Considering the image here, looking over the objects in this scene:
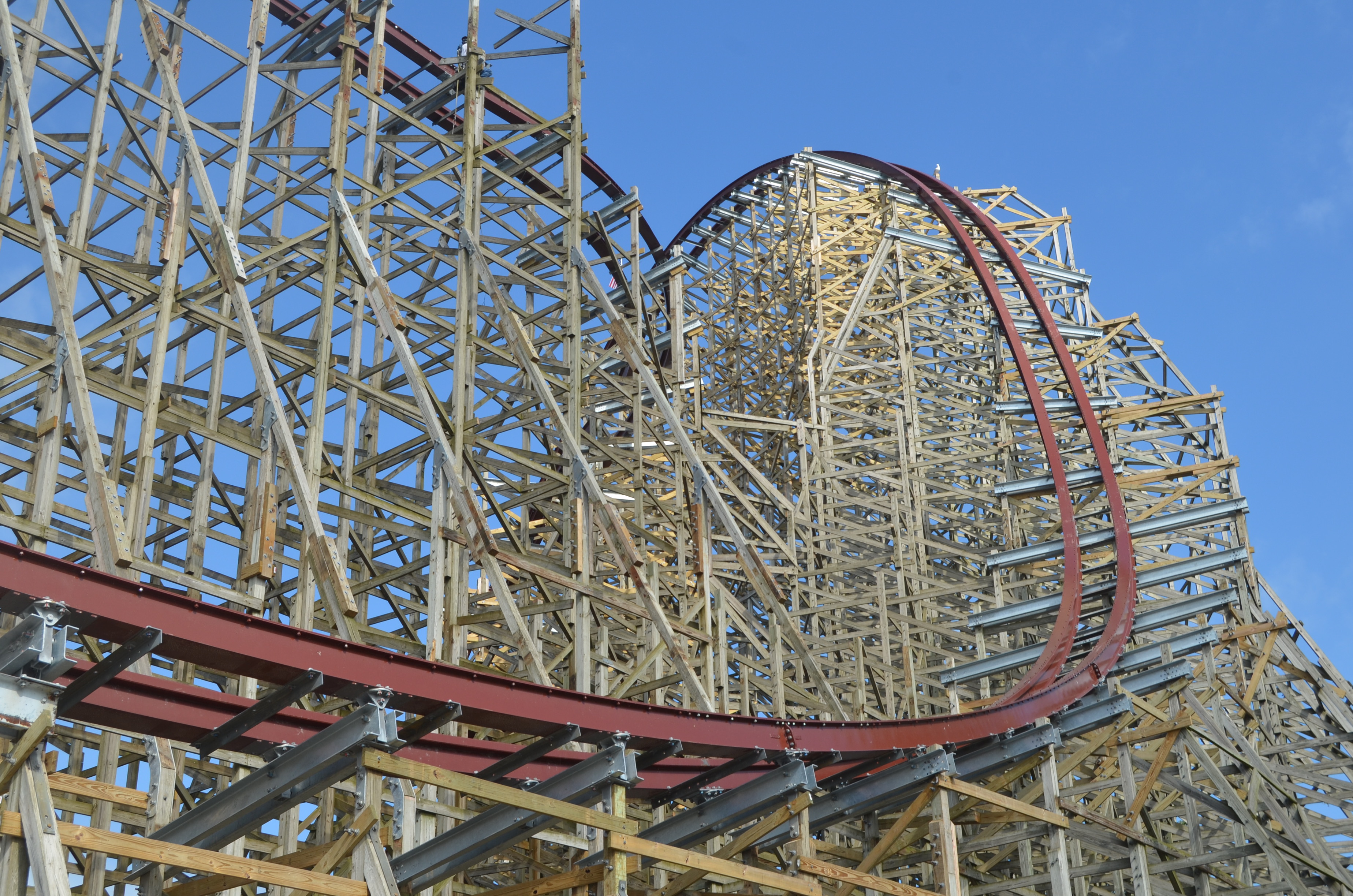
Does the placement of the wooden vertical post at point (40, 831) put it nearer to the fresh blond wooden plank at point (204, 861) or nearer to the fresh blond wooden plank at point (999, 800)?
the fresh blond wooden plank at point (204, 861)

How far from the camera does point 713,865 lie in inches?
374

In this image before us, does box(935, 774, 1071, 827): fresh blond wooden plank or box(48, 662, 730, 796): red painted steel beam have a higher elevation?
box(935, 774, 1071, 827): fresh blond wooden plank

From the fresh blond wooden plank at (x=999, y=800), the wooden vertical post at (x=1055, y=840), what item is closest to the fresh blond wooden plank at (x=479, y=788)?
the fresh blond wooden plank at (x=999, y=800)

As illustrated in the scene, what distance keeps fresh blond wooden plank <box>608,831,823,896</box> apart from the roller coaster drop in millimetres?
30

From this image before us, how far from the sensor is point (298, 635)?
25.2 ft

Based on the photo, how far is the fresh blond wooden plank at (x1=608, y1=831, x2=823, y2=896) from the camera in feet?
28.8

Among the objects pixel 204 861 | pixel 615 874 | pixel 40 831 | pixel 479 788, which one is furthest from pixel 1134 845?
pixel 40 831

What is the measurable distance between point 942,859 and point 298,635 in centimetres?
571

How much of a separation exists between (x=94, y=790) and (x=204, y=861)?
1.33 metres

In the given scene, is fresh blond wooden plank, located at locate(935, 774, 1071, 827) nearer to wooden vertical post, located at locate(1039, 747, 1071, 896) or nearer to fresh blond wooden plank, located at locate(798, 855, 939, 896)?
wooden vertical post, located at locate(1039, 747, 1071, 896)

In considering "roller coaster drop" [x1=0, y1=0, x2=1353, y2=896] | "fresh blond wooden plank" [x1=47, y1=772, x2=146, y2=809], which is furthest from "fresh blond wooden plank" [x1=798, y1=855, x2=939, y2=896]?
"fresh blond wooden plank" [x1=47, y1=772, x2=146, y2=809]

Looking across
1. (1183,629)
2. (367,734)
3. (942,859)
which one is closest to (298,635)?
(367,734)

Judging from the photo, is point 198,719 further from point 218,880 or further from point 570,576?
point 570,576

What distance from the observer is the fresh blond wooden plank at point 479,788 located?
25.3ft
